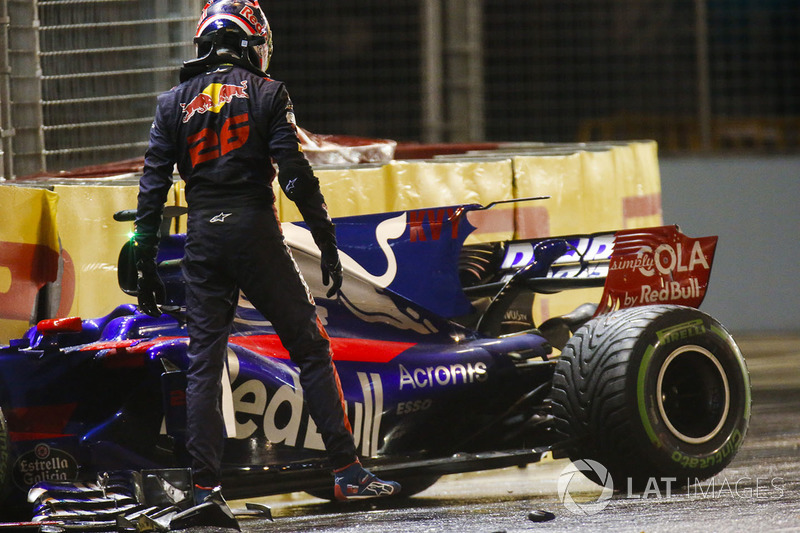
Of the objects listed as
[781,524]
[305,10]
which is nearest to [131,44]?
[305,10]

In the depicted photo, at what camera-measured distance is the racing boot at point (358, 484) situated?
16.2 ft

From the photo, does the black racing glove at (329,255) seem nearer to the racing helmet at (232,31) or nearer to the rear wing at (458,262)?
the rear wing at (458,262)

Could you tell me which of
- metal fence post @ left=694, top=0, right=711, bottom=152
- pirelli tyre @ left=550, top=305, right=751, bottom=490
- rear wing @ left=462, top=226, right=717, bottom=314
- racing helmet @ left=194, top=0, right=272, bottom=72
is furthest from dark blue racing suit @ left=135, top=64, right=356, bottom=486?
metal fence post @ left=694, top=0, right=711, bottom=152

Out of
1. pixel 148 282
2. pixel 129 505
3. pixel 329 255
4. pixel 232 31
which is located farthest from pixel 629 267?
pixel 129 505

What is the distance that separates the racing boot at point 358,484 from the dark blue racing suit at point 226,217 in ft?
0.81

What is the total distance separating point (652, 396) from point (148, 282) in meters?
2.04

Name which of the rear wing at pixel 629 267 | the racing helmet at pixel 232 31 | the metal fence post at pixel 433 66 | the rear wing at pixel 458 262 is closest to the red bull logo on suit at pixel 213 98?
the racing helmet at pixel 232 31

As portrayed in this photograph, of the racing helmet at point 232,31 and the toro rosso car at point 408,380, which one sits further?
the racing helmet at point 232,31

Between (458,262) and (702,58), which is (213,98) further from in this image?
(702,58)

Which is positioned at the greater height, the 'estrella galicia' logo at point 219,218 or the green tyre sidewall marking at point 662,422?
the 'estrella galicia' logo at point 219,218

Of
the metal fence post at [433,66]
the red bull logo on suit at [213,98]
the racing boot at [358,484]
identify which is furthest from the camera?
the metal fence post at [433,66]

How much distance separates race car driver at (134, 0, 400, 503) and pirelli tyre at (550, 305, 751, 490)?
3.07 feet

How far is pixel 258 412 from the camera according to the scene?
5.07 meters

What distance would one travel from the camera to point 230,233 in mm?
4785
